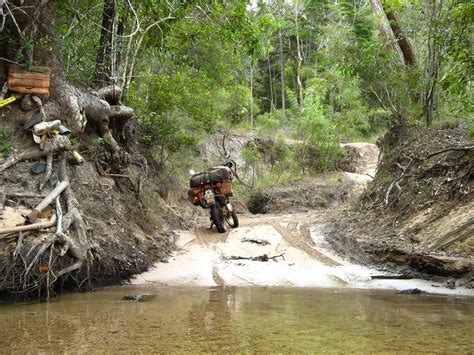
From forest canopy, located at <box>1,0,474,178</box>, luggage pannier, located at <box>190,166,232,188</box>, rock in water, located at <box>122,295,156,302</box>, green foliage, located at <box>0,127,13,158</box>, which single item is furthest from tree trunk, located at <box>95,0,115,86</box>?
rock in water, located at <box>122,295,156,302</box>

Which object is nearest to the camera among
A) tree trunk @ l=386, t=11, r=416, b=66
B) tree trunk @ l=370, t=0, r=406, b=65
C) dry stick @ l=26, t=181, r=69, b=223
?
dry stick @ l=26, t=181, r=69, b=223

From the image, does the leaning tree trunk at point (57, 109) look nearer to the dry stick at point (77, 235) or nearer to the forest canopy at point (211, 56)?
the dry stick at point (77, 235)

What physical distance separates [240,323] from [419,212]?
5.54 m

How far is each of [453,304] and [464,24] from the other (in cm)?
407

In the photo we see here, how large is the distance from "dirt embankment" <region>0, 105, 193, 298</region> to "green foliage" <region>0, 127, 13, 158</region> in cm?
3

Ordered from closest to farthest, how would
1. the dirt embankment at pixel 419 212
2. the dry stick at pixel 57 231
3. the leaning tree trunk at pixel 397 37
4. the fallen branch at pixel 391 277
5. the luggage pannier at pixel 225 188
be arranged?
the dry stick at pixel 57 231
the dirt embankment at pixel 419 212
the fallen branch at pixel 391 277
the luggage pannier at pixel 225 188
the leaning tree trunk at pixel 397 37

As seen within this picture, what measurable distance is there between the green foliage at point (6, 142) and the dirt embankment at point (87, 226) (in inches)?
1.3

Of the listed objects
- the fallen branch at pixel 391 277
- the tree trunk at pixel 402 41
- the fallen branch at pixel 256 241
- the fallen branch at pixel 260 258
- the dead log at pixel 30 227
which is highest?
the tree trunk at pixel 402 41

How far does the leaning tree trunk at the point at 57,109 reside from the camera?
648 cm

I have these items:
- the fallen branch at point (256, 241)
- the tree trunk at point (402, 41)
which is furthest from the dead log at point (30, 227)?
the tree trunk at point (402, 41)

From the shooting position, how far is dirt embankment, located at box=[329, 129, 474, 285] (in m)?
7.21

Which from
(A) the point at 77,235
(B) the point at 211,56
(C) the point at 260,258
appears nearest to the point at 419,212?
(C) the point at 260,258

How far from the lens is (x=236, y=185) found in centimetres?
2094

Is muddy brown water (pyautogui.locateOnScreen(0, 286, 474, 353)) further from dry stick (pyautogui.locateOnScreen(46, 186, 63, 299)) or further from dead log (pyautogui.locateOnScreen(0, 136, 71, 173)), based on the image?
dead log (pyautogui.locateOnScreen(0, 136, 71, 173))
